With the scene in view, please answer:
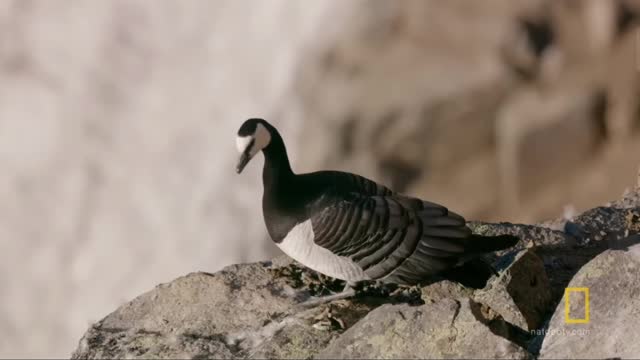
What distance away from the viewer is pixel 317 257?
15.5 feet

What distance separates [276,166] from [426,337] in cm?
140

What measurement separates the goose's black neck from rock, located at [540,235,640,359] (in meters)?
1.48

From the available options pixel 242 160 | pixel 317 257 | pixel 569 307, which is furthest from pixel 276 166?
pixel 569 307

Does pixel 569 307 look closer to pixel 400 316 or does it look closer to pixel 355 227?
pixel 400 316

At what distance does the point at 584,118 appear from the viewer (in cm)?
1076

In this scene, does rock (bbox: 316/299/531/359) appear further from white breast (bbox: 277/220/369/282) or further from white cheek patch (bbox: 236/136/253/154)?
white cheek patch (bbox: 236/136/253/154)

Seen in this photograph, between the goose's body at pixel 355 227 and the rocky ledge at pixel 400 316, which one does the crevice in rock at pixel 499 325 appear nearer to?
the rocky ledge at pixel 400 316

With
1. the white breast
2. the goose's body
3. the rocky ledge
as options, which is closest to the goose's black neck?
the goose's body

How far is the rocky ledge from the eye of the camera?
3855mm

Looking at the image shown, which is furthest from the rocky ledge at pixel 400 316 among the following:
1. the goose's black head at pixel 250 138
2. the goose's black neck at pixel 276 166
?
the goose's black head at pixel 250 138

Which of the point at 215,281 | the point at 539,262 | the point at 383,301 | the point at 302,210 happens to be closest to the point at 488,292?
the point at 539,262

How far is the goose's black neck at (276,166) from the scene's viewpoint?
16.0ft

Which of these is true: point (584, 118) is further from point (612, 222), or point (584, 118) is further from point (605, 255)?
point (605, 255)

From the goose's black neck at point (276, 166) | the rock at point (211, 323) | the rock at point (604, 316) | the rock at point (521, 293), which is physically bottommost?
the rock at point (604, 316)
